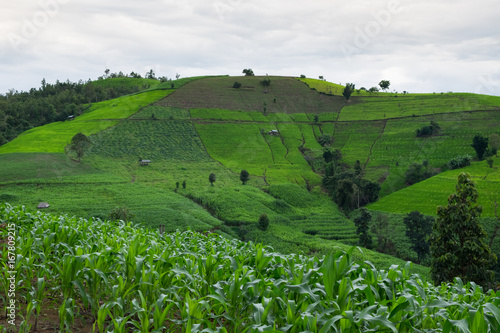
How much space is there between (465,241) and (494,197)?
43463mm

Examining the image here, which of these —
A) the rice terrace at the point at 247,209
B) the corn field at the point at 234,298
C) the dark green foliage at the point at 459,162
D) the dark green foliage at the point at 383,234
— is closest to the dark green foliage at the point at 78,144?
the rice terrace at the point at 247,209

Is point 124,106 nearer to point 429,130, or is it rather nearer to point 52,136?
point 52,136

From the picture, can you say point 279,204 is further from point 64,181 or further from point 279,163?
point 64,181

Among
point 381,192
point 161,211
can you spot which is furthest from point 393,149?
point 161,211

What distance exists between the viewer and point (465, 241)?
26391mm

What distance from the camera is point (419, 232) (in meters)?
52.7

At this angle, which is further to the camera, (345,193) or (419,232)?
(345,193)

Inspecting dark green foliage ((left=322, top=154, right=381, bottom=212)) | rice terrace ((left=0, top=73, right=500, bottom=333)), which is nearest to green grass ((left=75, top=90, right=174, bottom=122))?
rice terrace ((left=0, top=73, right=500, bottom=333))

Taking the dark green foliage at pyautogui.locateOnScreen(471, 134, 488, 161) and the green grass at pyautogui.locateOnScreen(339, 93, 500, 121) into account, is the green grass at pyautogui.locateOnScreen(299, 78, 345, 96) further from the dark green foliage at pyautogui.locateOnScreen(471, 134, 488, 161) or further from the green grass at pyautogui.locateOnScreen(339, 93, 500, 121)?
the dark green foliage at pyautogui.locateOnScreen(471, 134, 488, 161)

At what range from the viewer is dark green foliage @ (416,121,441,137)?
95688 mm

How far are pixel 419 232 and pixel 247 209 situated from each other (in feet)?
85.9

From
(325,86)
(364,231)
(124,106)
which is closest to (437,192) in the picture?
(364,231)

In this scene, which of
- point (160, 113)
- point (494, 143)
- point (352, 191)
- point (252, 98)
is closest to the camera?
point (352, 191)

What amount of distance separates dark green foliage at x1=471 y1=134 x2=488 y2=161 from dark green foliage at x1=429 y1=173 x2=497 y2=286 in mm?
62424
